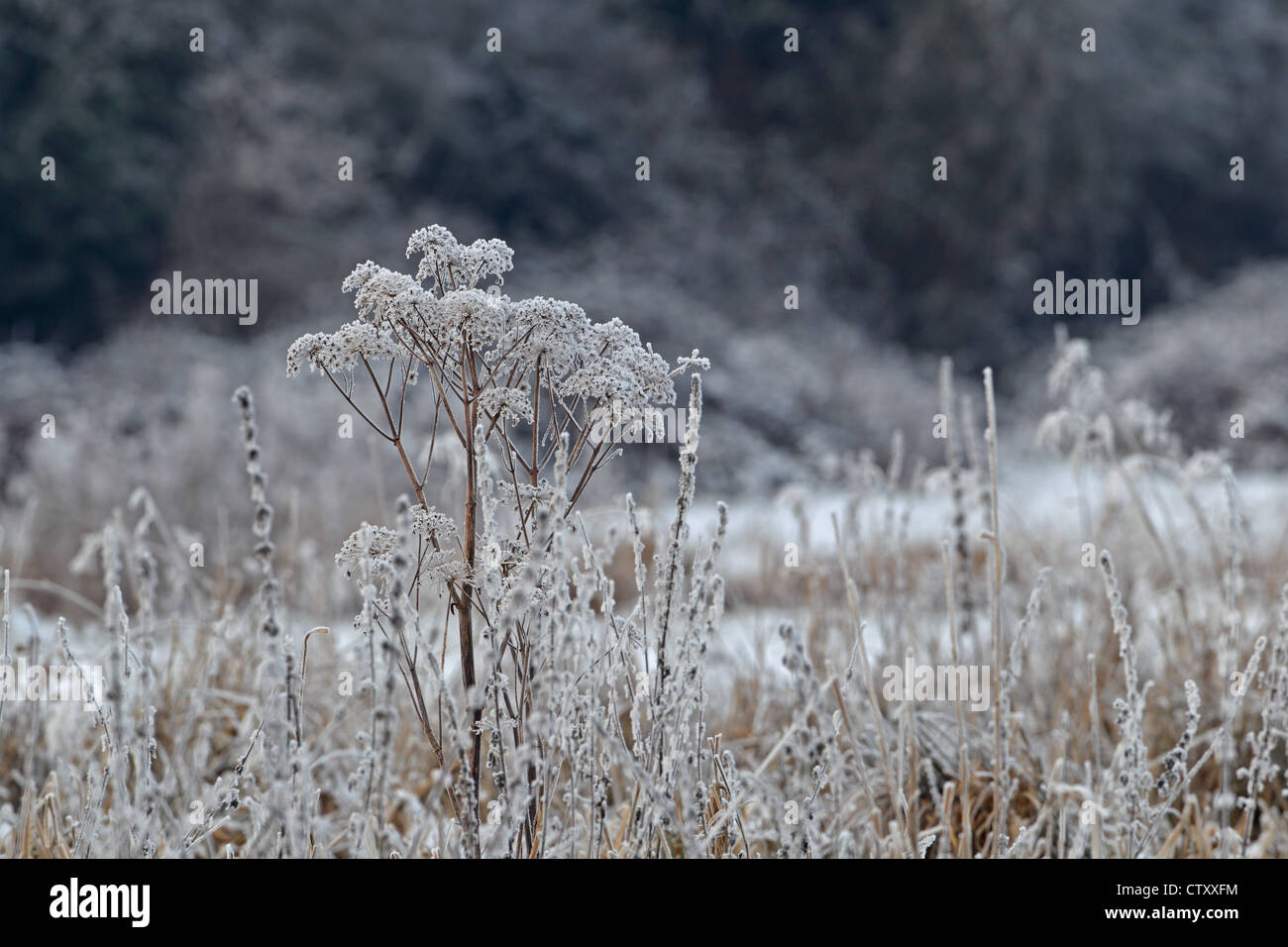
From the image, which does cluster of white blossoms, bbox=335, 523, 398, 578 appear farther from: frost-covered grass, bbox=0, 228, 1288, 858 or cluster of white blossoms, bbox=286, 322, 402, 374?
cluster of white blossoms, bbox=286, 322, 402, 374

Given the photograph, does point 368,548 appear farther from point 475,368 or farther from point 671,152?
point 671,152

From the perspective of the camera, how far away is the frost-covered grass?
0.69m

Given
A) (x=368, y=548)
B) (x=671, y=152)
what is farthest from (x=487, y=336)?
(x=671, y=152)

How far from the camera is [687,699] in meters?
0.74

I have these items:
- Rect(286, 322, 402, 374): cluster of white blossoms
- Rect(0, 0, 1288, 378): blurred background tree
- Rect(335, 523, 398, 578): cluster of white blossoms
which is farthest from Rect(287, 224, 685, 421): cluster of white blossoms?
Rect(0, 0, 1288, 378): blurred background tree

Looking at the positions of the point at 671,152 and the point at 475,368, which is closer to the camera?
the point at 475,368

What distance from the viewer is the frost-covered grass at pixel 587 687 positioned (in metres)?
0.69

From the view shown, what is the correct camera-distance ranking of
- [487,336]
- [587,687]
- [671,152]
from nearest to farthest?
[487,336] < [587,687] < [671,152]

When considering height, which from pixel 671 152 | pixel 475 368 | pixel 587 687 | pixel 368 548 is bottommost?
pixel 587 687

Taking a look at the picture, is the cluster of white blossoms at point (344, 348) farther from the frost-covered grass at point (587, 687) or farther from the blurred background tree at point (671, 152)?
the blurred background tree at point (671, 152)

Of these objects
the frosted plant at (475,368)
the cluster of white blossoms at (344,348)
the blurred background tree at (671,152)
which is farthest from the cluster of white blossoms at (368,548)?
the blurred background tree at (671,152)

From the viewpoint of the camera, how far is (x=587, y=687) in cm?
87

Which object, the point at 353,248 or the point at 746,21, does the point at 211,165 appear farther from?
the point at 746,21

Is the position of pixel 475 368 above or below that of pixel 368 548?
above
